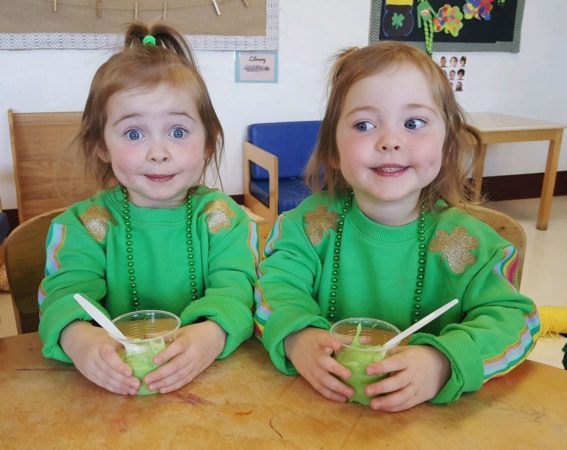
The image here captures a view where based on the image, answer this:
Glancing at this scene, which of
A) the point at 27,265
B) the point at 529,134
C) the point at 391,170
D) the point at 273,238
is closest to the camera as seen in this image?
the point at 391,170

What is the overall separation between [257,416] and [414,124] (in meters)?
0.54

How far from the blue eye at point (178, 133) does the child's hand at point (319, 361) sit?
1.44ft

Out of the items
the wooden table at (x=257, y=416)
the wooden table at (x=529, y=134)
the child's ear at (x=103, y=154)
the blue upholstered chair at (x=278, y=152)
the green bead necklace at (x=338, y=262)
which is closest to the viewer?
the wooden table at (x=257, y=416)

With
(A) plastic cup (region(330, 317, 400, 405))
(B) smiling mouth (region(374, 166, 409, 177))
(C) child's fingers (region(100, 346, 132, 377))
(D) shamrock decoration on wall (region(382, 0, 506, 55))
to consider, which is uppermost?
(D) shamrock decoration on wall (region(382, 0, 506, 55))

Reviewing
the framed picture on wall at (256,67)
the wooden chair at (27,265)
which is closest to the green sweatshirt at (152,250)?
the wooden chair at (27,265)

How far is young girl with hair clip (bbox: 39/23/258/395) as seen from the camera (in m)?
1.00

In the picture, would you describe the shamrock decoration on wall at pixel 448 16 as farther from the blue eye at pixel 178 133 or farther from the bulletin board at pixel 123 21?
the blue eye at pixel 178 133

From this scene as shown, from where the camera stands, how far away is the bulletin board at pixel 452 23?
362 cm

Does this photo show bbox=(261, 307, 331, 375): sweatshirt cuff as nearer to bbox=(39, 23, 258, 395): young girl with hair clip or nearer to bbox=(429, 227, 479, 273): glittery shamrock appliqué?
bbox=(39, 23, 258, 395): young girl with hair clip

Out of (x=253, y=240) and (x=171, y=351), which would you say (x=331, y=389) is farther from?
(x=253, y=240)

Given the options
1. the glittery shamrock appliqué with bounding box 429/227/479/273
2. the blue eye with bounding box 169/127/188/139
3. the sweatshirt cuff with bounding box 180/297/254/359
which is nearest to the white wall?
the blue eye with bounding box 169/127/188/139

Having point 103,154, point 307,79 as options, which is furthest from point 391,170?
point 307,79

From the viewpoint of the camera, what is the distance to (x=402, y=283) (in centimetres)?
100

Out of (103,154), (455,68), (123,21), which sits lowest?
(103,154)
